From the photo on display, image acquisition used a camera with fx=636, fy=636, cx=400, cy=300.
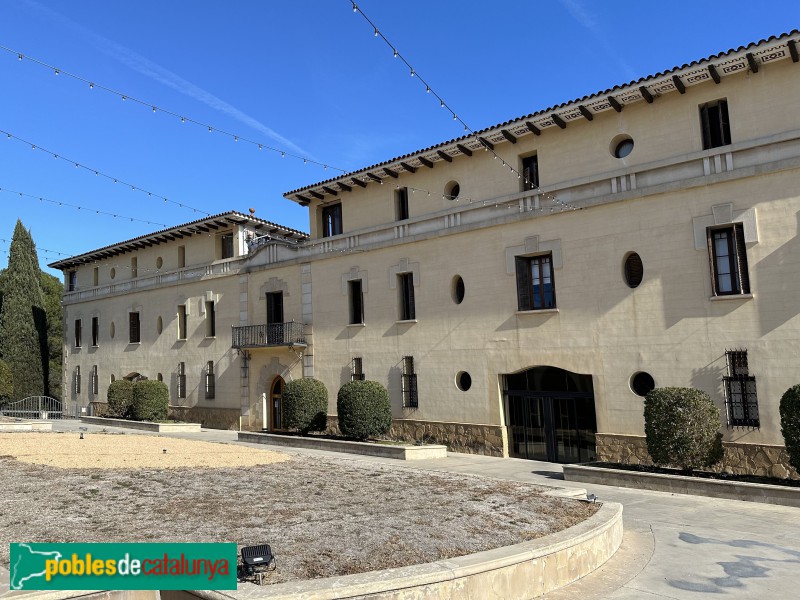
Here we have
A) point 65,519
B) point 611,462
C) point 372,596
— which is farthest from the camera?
point 611,462

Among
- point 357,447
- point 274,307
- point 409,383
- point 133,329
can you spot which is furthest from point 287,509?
point 133,329

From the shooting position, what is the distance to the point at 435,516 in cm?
977

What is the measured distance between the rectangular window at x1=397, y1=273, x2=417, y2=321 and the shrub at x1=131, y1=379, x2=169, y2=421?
47.0ft

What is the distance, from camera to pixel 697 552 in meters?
8.75

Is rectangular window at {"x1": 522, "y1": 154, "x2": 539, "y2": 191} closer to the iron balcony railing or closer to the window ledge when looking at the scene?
the window ledge

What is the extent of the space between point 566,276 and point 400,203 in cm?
724

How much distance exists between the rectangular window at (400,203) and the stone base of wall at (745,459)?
10733mm

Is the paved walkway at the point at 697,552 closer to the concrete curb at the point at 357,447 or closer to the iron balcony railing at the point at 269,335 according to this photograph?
the concrete curb at the point at 357,447

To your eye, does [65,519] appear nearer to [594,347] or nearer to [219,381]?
[594,347]

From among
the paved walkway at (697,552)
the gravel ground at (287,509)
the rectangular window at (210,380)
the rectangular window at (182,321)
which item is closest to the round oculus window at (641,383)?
the paved walkway at (697,552)

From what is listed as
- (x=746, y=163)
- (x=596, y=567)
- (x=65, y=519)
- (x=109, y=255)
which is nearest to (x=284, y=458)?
(x=65, y=519)

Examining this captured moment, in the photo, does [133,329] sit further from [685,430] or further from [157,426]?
[685,430]

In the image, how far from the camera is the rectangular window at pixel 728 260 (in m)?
15.2

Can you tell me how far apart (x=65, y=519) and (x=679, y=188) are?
49.4ft
